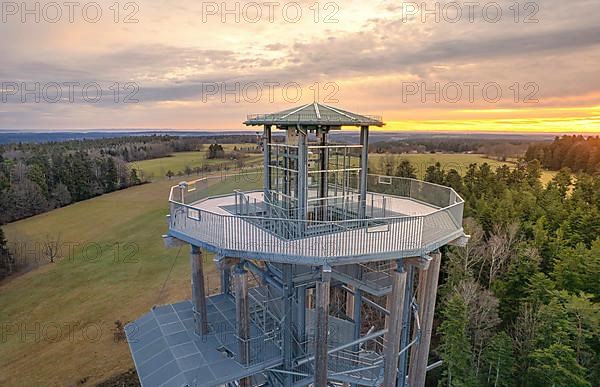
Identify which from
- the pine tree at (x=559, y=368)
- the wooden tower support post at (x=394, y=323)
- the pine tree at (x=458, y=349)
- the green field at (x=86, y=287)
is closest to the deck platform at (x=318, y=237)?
the wooden tower support post at (x=394, y=323)

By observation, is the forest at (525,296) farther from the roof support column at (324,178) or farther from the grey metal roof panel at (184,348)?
the grey metal roof panel at (184,348)

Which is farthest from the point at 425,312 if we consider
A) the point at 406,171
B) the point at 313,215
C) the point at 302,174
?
the point at 406,171

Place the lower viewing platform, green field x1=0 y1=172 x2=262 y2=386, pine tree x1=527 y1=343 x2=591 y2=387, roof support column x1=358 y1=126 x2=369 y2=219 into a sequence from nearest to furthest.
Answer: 1. the lower viewing platform
2. roof support column x1=358 y1=126 x2=369 y2=219
3. pine tree x1=527 y1=343 x2=591 y2=387
4. green field x1=0 y1=172 x2=262 y2=386

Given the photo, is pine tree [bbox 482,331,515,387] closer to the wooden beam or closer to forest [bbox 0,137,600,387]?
forest [bbox 0,137,600,387]

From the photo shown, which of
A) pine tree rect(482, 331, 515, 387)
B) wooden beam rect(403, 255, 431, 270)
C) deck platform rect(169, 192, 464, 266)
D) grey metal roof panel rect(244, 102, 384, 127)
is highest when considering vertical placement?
grey metal roof panel rect(244, 102, 384, 127)

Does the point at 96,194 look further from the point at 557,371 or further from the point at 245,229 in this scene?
the point at 557,371

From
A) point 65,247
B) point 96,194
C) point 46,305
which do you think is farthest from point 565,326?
point 96,194

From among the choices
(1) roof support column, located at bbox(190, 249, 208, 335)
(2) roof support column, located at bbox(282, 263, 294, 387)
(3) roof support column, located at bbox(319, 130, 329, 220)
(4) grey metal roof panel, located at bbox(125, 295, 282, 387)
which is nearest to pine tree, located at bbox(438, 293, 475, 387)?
(2) roof support column, located at bbox(282, 263, 294, 387)

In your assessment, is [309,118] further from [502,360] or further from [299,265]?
[502,360]
